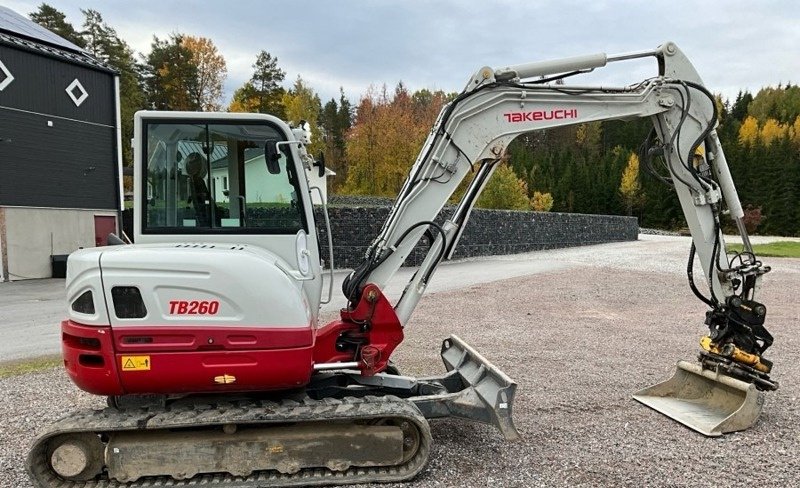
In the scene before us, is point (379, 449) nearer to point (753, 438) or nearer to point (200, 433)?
point (200, 433)

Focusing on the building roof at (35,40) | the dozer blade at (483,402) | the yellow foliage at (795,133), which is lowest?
the dozer blade at (483,402)

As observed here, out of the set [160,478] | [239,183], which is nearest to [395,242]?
[239,183]

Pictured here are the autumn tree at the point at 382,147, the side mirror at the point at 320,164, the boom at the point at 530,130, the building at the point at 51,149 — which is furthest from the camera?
the autumn tree at the point at 382,147

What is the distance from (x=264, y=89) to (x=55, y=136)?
32867 mm

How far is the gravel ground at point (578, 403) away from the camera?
4207mm

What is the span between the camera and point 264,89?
4938 centimetres

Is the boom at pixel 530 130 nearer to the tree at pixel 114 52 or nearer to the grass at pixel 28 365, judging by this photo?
the grass at pixel 28 365

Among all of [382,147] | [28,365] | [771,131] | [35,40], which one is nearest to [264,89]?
[382,147]

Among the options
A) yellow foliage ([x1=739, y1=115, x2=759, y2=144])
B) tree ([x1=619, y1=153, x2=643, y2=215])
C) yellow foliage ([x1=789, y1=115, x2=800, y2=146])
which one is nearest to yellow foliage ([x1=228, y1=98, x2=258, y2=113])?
tree ([x1=619, y1=153, x2=643, y2=215])

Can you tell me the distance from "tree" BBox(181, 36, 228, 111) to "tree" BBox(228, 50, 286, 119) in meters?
2.50

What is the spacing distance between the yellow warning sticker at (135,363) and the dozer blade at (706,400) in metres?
4.71

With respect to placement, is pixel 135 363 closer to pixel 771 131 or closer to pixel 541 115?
pixel 541 115

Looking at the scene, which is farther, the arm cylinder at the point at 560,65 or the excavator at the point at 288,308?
the arm cylinder at the point at 560,65

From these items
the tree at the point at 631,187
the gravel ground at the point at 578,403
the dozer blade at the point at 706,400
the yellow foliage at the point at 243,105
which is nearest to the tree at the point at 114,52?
the yellow foliage at the point at 243,105
